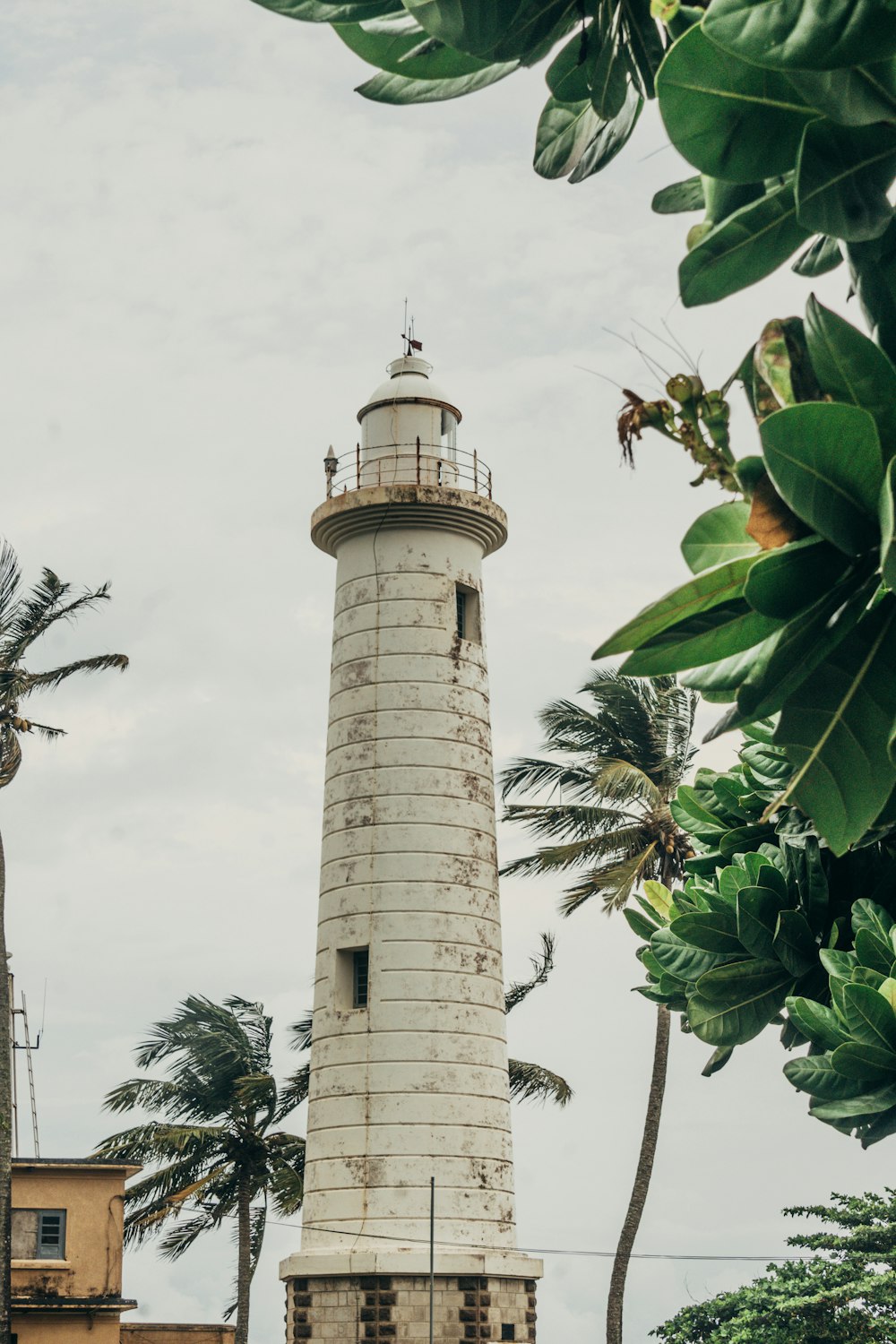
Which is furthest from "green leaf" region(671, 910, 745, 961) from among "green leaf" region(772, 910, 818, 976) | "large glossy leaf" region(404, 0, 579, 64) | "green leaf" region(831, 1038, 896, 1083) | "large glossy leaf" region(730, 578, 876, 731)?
"large glossy leaf" region(404, 0, 579, 64)

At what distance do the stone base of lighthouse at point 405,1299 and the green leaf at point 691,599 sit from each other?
23.4m

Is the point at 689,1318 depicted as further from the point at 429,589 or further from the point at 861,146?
the point at 861,146

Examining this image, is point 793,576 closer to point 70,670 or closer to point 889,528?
point 889,528

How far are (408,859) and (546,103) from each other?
75.2 ft

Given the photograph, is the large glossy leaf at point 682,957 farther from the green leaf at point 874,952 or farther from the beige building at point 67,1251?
the beige building at point 67,1251

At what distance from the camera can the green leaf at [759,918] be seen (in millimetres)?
6238

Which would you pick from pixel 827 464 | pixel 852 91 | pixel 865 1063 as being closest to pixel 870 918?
pixel 865 1063

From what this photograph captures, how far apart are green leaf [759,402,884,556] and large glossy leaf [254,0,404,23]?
3.14ft

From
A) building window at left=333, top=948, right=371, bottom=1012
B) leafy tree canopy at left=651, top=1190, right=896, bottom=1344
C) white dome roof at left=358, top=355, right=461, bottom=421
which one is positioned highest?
white dome roof at left=358, top=355, right=461, bottom=421

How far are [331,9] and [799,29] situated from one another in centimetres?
83

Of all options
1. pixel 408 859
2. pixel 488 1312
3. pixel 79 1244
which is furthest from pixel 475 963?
pixel 79 1244

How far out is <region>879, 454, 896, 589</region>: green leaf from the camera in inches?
90.8

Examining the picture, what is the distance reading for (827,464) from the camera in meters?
2.41

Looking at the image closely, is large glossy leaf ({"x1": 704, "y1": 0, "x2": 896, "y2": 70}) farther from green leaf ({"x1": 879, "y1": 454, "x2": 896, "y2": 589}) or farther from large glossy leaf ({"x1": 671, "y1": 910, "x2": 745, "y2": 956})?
large glossy leaf ({"x1": 671, "y1": 910, "x2": 745, "y2": 956})
